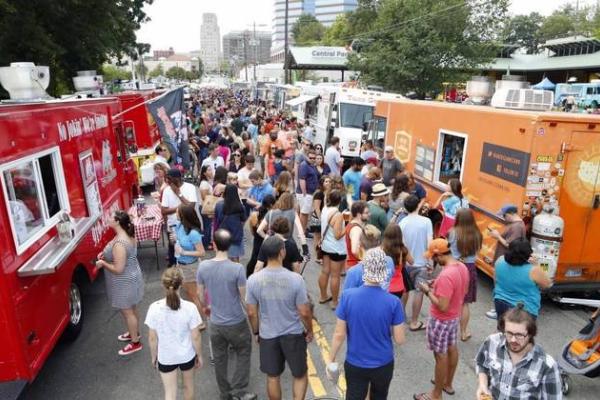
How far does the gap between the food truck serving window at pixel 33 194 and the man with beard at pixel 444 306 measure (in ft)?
12.2

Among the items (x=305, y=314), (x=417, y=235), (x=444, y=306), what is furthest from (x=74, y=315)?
(x=444, y=306)

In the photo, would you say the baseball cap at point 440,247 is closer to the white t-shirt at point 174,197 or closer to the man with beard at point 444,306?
the man with beard at point 444,306

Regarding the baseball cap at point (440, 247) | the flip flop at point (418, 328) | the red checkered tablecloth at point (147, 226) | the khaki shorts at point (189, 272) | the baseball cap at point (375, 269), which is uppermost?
the baseball cap at point (375, 269)

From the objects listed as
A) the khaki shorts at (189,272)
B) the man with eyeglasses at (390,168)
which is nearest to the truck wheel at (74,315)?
the khaki shorts at (189,272)

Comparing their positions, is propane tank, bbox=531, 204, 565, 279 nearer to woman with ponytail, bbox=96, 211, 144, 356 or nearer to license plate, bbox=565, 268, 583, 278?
license plate, bbox=565, 268, 583, 278

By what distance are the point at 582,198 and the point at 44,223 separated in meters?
6.67

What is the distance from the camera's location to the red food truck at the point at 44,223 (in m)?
3.97

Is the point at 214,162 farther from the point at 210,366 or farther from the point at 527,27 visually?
the point at 527,27

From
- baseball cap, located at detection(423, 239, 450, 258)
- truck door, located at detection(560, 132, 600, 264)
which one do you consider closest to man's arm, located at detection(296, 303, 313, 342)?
baseball cap, located at detection(423, 239, 450, 258)

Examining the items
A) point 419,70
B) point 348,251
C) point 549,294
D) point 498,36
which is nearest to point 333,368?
point 348,251

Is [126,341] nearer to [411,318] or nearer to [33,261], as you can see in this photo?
[33,261]

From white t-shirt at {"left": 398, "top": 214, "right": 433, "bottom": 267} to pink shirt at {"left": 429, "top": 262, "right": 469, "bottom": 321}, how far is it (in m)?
1.25

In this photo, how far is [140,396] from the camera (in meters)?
4.75

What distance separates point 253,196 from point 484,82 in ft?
17.7
